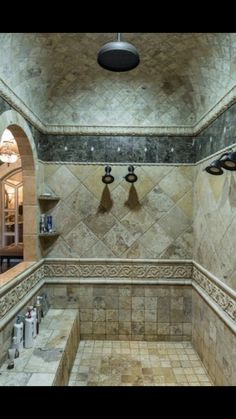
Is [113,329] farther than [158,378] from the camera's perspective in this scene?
Yes

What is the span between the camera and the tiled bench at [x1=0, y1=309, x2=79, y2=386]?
209 cm

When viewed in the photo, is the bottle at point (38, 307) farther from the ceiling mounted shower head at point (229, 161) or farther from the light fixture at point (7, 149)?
the ceiling mounted shower head at point (229, 161)

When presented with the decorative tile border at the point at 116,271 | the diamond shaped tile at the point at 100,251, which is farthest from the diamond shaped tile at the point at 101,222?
the decorative tile border at the point at 116,271

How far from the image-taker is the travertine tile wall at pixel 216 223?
232 centimetres

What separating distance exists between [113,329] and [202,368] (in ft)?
3.71

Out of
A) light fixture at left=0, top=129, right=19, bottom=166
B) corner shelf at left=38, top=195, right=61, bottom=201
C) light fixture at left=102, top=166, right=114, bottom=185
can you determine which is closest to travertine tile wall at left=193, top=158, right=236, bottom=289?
light fixture at left=102, top=166, right=114, bottom=185

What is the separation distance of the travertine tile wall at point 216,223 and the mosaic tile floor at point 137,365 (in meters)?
1.08

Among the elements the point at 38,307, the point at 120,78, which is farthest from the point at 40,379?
the point at 120,78

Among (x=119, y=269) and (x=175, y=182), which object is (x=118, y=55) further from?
(x=119, y=269)

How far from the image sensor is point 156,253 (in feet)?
11.4

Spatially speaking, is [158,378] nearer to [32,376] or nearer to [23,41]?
[32,376]
